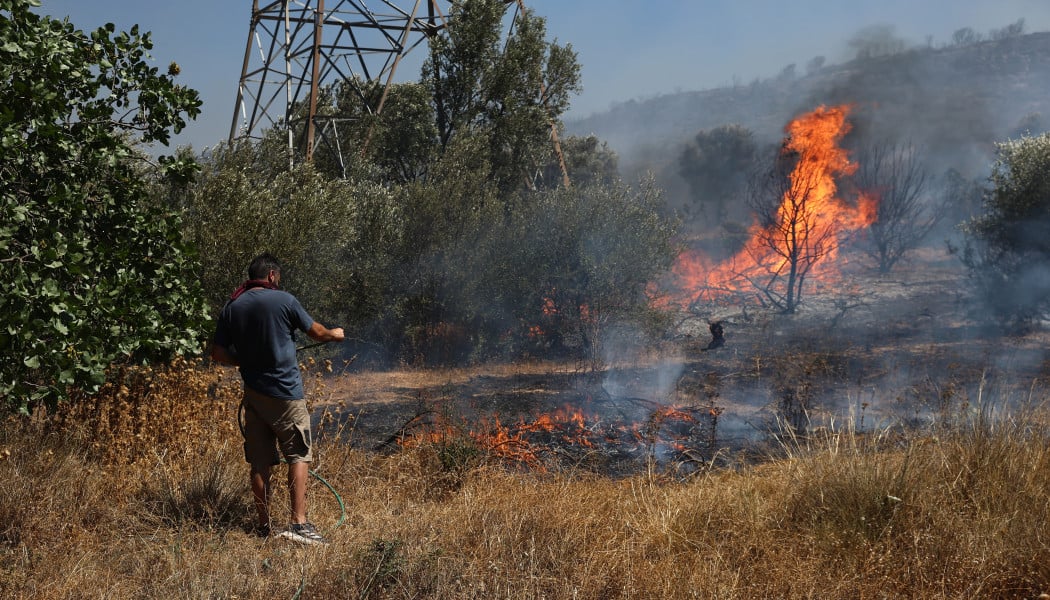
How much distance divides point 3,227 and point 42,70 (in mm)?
1273

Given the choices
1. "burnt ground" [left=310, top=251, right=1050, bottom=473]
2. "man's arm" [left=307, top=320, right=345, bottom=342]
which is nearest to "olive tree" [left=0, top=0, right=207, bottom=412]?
"man's arm" [left=307, top=320, right=345, bottom=342]

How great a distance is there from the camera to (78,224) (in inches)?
206

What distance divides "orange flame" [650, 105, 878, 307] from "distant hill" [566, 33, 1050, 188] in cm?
1415

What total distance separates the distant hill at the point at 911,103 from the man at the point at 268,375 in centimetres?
4413

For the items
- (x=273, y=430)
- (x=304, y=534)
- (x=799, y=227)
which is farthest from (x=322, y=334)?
(x=799, y=227)

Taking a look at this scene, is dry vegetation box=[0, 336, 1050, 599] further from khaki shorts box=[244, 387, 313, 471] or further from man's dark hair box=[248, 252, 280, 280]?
man's dark hair box=[248, 252, 280, 280]

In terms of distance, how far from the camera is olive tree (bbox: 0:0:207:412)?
14.3 feet

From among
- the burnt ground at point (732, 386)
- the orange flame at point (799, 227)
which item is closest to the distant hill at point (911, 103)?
the orange flame at point (799, 227)

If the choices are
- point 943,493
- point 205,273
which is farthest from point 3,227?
point 205,273

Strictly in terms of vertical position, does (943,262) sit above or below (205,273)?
below

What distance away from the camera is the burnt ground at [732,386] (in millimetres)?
9750

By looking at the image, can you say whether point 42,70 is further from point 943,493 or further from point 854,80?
Result: point 854,80

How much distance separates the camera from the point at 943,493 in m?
5.20

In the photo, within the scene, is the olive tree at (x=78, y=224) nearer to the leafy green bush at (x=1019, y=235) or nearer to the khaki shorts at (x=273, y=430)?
the khaki shorts at (x=273, y=430)
